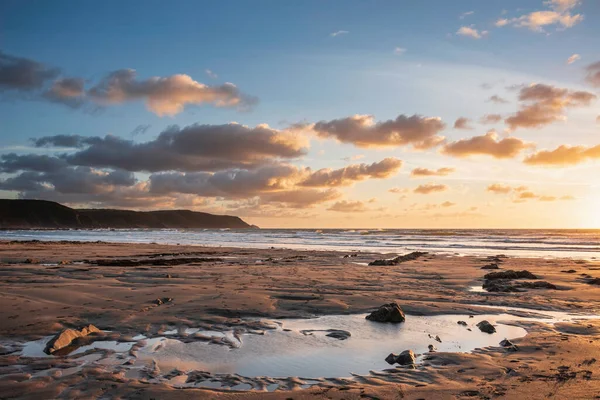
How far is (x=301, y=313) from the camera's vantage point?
983 centimetres

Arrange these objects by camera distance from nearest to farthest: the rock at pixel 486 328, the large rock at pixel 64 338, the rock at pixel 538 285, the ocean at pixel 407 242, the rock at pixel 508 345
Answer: the large rock at pixel 64 338
the rock at pixel 508 345
the rock at pixel 486 328
the rock at pixel 538 285
the ocean at pixel 407 242

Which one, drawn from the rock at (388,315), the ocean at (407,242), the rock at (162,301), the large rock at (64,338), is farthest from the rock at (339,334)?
the ocean at (407,242)

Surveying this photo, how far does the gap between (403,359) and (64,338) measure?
5.40 metres

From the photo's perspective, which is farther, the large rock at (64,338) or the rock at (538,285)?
the rock at (538,285)

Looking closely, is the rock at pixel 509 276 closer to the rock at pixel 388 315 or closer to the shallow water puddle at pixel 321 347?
the shallow water puddle at pixel 321 347

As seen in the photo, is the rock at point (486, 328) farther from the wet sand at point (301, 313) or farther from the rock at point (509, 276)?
the rock at point (509, 276)

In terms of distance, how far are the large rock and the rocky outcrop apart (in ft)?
16.8

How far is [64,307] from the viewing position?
9.37 metres

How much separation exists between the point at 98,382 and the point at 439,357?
16.0 feet

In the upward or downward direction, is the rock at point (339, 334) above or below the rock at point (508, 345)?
below

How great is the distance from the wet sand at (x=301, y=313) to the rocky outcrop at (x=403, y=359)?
0.76 feet

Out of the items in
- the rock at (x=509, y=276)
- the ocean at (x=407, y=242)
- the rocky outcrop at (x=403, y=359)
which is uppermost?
the rocky outcrop at (x=403, y=359)

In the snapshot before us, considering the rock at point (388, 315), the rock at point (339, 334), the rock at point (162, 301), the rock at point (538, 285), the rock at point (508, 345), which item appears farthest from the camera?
the rock at point (538, 285)

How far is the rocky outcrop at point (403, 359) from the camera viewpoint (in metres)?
6.02
